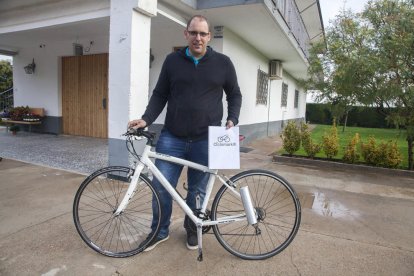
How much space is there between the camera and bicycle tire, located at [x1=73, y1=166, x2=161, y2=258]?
254 cm

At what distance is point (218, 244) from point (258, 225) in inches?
18.0

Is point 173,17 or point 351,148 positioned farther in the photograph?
point 351,148

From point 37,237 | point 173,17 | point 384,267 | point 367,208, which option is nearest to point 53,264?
point 37,237

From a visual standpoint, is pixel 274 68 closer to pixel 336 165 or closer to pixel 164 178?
pixel 336 165

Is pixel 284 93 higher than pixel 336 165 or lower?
higher

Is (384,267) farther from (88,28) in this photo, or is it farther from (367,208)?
(88,28)

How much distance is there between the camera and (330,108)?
23.4 feet

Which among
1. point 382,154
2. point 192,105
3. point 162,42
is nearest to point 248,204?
point 192,105

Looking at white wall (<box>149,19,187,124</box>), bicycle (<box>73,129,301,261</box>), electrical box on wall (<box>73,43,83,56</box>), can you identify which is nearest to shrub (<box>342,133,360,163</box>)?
bicycle (<box>73,129,301,261</box>)

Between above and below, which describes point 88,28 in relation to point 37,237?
above

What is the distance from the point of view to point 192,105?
2.55m

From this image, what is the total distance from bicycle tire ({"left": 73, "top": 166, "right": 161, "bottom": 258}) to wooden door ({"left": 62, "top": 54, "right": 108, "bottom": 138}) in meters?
5.35

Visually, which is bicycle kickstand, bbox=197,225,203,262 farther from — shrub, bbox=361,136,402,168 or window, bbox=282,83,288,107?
window, bbox=282,83,288,107

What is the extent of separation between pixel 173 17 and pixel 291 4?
384 centimetres
